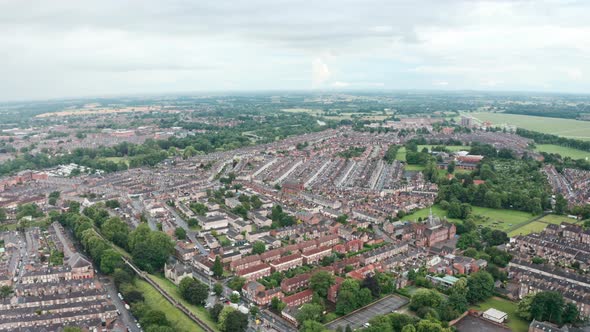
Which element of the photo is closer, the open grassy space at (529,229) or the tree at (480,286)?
the tree at (480,286)

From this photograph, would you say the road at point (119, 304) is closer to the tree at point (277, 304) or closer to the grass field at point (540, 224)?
the tree at point (277, 304)

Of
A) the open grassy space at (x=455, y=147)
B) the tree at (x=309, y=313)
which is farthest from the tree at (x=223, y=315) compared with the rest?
the open grassy space at (x=455, y=147)

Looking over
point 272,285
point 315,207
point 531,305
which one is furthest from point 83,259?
point 531,305

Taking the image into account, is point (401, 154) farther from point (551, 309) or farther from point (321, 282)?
point (551, 309)

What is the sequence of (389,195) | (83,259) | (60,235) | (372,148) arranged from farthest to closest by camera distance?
(372,148), (389,195), (60,235), (83,259)

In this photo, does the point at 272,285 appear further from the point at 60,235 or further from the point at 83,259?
the point at 60,235

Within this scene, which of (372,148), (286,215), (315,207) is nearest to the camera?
(286,215)

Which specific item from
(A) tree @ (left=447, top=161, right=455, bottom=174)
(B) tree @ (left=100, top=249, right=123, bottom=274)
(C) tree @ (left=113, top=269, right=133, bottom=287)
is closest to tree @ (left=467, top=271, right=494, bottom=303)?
(C) tree @ (left=113, top=269, right=133, bottom=287)
